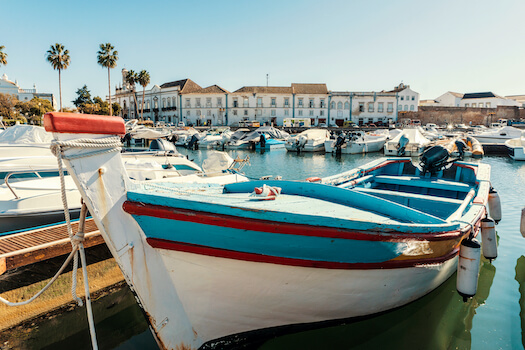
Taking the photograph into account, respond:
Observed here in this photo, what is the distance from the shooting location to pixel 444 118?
2689 inches

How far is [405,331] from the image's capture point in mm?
4727

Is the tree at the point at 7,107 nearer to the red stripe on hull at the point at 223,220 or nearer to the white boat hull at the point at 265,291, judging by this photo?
the red stripe on hull at the point at 223,220

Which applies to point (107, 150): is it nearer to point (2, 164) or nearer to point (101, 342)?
point (101, 342)

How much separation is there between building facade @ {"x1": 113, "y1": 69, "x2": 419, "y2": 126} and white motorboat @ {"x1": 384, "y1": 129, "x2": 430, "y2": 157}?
32.3m

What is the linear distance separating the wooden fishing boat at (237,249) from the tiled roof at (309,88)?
61414 millimetres

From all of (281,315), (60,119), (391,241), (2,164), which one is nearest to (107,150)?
(60,119)

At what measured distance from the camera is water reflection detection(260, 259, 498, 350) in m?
4.42

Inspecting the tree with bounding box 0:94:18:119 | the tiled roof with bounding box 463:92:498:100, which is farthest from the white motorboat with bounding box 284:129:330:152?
the tiled roof with bounding box 463:92:498:100

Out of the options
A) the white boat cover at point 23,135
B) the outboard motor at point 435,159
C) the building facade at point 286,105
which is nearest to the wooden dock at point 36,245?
the outboard motor at point 435,159

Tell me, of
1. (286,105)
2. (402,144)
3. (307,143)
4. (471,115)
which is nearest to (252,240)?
(402,144)

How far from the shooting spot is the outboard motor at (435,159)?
818cm

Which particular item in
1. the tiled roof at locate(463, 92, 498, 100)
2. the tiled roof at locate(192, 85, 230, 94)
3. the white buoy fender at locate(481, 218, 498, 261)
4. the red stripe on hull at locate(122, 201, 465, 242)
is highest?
the tiled roof at locate(463, 92, 498, 100)

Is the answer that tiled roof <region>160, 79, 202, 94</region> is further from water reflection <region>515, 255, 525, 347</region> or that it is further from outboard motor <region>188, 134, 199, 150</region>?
water reflection <region>515, 255, 525, 347</region>

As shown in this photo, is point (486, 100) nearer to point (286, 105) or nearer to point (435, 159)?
point (286, 105)
